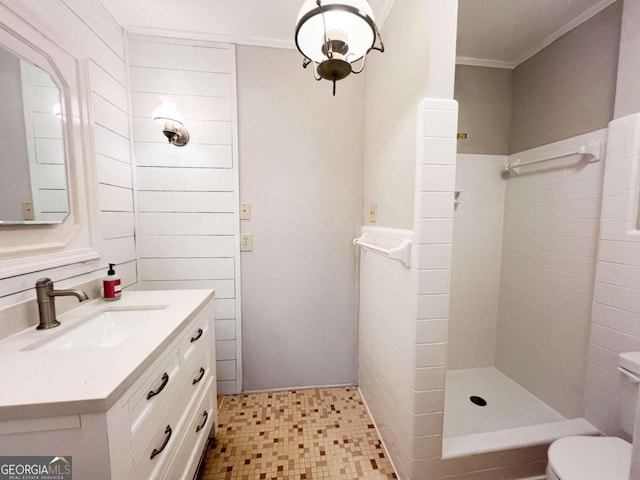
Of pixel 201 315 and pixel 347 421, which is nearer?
pixel 201 315

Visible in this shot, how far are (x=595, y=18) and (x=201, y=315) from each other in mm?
2663

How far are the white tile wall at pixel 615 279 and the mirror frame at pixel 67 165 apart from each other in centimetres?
259

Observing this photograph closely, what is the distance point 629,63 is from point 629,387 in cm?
152

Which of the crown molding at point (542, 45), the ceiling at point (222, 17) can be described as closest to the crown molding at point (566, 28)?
the crown molding at point (542, 45)

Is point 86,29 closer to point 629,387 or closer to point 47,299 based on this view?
point 47,299

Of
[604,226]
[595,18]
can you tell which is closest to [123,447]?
[604,226]

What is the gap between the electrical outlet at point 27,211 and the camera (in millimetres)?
925

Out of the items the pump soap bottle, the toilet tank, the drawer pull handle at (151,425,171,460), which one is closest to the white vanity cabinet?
the drawer pull handle at (151,425,171,460)

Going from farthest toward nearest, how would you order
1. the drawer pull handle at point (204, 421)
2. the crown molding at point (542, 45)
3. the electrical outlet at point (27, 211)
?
the crown molding at point (542, 45), the drawer pull handle at point (204, 421), the electrical outlet at point (27, 211)

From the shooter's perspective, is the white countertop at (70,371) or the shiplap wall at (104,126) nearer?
the white countertop at (70,371)

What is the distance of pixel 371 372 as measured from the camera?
5.30 ft

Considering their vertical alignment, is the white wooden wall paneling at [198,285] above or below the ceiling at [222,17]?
below

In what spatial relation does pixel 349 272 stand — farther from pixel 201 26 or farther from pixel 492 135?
pixel 201 26

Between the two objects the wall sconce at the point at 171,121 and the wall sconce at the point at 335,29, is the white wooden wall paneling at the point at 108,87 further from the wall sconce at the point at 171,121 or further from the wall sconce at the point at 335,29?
the wall sconce at the point at 335,29
